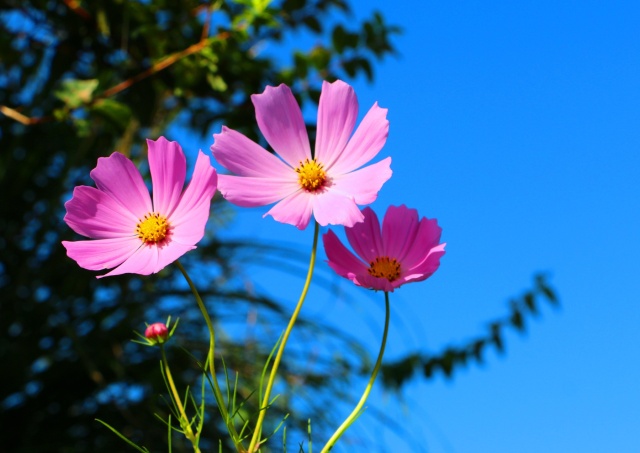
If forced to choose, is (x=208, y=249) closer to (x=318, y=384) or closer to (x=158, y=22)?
(x=318, y=384)

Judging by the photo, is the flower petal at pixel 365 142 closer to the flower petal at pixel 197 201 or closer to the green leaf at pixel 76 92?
the flower petal at pixel 197 201

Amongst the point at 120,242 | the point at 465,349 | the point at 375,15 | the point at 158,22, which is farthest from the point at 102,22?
the point at 465,349

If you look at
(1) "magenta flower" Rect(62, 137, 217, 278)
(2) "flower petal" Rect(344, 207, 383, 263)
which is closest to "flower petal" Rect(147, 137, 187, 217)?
(1) "magenta flower" Rect(62, 137, 217, 278)

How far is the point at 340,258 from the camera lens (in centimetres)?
50

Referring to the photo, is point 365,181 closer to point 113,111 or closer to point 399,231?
point 399,231

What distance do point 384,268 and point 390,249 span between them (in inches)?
0.9

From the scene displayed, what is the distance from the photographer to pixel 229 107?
1.45 m

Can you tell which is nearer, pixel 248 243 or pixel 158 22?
pixel 158 22

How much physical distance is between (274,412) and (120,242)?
1.51 meters

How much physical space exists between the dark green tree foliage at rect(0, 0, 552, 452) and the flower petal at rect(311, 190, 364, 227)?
2.35 feet

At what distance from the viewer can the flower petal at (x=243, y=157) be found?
487 mm

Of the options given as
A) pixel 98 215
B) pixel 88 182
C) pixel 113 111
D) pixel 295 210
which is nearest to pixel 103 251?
pixel 98 215

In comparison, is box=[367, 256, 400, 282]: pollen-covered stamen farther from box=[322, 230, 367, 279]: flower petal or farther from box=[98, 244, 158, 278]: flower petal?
box=[98, 244, 158, 278]: flower petal

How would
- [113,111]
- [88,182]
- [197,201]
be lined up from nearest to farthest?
[197,201]
[113,111]
[88,182]
